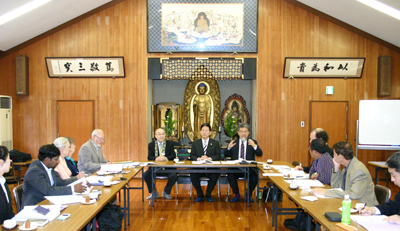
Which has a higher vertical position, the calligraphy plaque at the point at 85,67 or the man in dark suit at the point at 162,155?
the calligraphy plaque at the point at 85,67

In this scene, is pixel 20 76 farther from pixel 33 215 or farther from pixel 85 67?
pixel 33 215

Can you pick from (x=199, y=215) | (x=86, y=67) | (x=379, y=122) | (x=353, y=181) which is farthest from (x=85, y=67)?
(x=379, y=122)

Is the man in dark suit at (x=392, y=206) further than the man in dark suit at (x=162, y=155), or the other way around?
the man in dark suit at (x=162, y=155)

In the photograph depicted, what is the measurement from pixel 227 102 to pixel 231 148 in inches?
92.9

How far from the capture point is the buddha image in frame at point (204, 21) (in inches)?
256

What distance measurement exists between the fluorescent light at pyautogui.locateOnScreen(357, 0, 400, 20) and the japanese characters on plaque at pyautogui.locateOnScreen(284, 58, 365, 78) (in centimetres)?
129

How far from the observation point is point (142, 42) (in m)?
6.55

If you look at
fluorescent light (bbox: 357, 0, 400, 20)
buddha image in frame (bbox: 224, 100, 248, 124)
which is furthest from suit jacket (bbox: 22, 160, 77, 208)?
fluorescent light (bbox: 357, 0, 400, 20)

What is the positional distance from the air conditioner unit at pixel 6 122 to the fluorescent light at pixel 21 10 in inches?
69.7

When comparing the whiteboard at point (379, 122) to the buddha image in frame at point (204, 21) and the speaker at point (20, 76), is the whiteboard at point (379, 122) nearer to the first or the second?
the buddha image in frame at point (204, 21)

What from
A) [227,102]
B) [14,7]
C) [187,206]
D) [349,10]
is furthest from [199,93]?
[14,7]

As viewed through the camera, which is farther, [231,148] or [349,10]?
[349,10]

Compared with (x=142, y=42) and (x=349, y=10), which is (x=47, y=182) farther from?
(x=349, y=10)

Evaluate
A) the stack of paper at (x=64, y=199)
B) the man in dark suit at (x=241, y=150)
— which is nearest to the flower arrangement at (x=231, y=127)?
the man in dark suit at (x=241, y=150)
